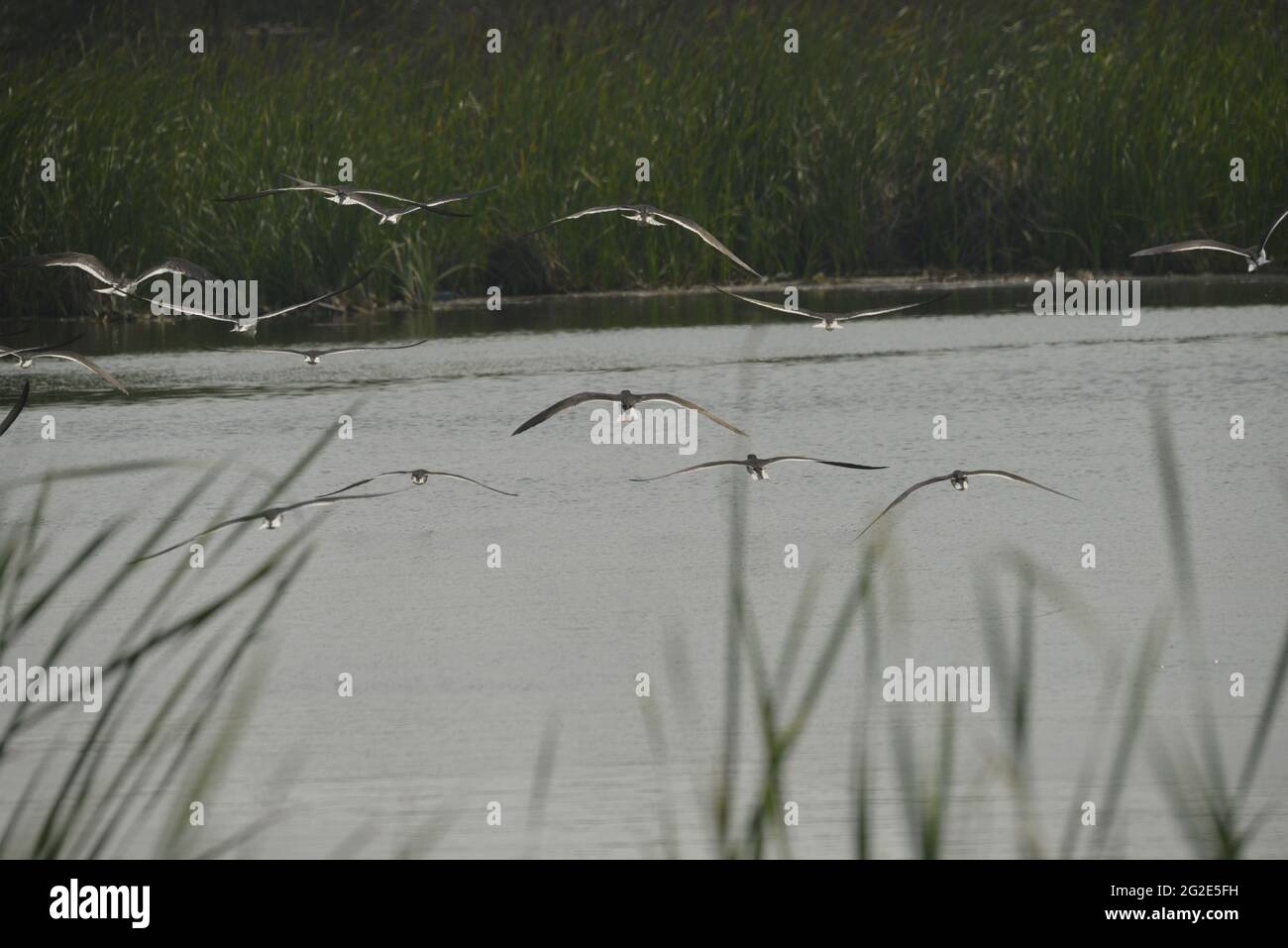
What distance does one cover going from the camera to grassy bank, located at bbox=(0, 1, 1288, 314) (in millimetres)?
16047

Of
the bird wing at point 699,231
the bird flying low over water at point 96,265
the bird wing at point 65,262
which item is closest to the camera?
the bird wing at point 65,262

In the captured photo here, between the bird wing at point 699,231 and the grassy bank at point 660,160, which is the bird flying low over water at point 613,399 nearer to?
the bird wing at point 699,231

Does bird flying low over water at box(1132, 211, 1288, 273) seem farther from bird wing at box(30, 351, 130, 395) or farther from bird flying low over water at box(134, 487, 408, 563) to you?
bird wing at box(30, 351, 130, 395)

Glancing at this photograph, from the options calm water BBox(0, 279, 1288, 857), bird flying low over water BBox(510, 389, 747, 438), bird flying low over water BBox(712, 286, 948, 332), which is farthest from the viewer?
bird flying low over water BBox(510, 389, 747, 438)

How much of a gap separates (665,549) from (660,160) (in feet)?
26.4

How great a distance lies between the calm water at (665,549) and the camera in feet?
20.0

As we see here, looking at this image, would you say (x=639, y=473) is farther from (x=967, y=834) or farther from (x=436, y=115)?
(x=436, y=115)

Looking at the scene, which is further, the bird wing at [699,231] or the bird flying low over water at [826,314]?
the bird wing at [699,231]

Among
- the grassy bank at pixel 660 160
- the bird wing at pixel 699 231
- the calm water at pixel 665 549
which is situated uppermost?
the grassy bank at pixel 660 160

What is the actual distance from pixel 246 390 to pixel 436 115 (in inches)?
177

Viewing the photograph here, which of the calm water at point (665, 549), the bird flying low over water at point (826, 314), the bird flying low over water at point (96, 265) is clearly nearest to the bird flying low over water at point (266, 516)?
the calm water at point (665, 549)

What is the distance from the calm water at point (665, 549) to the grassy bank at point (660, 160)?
0.66 metres

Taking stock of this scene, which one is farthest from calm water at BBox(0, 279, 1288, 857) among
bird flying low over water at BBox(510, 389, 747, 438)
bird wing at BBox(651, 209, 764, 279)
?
bird wing at BBox(651, 209, 764, 279)

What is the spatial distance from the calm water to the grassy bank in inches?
25.8
